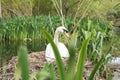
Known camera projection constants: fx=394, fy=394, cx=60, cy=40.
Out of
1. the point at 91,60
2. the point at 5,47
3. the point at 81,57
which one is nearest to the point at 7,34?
the point at 5,47

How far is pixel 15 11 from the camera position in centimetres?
2502

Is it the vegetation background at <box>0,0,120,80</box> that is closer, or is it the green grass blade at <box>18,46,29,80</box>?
the green grass blade at <box>18,46,29,80</box>

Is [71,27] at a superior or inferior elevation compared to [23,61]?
superior

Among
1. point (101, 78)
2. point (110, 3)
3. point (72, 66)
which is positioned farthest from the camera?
point (110, 3)

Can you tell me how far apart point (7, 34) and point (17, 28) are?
1.81 ft

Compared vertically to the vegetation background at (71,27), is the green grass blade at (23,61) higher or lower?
lower

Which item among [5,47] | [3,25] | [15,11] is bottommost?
[5,47]

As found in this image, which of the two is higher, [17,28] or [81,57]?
[17,28]

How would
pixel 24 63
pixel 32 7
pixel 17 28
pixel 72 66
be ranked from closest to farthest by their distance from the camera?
pixel 24 63, pixel 72 66, pixel 17 28, pixel 32 7

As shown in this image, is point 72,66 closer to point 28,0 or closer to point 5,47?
point 5,47

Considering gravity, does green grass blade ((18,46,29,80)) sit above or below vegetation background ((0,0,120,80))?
below

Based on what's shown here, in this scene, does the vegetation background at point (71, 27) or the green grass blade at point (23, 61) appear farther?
the vegetation background at point (71, 27)

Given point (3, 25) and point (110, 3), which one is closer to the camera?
point (3, 25)

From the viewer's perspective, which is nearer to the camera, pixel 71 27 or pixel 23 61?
pixel 23 61
